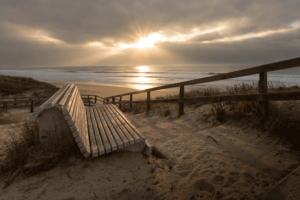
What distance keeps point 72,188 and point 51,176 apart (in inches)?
16.0

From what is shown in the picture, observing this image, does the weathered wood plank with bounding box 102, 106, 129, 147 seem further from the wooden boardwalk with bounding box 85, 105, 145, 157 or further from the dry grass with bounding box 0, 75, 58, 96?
the dry grass with bounding box 0, 75, 58, 96

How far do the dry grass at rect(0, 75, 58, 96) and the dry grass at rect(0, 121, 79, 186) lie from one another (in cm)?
1868

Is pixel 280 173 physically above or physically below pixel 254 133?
below

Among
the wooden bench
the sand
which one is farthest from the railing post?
the wooden bench

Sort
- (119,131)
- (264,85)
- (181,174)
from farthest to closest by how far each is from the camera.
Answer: (119,131) < (264,85) < (181,174)

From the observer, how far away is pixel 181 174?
261cm

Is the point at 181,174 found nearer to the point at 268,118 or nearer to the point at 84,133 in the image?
the point at 84,133

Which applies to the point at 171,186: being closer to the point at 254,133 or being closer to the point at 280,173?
the point at 280,173

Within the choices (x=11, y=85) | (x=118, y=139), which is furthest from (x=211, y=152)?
(x=11, y=85)

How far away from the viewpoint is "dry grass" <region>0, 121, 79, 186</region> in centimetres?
262

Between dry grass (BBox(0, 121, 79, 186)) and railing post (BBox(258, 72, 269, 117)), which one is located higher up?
railing post (BBox(258, 72, 269, 117))

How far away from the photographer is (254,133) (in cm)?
329

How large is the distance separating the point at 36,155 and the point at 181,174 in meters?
2.16

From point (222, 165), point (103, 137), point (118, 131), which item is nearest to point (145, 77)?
point (118, 131)
